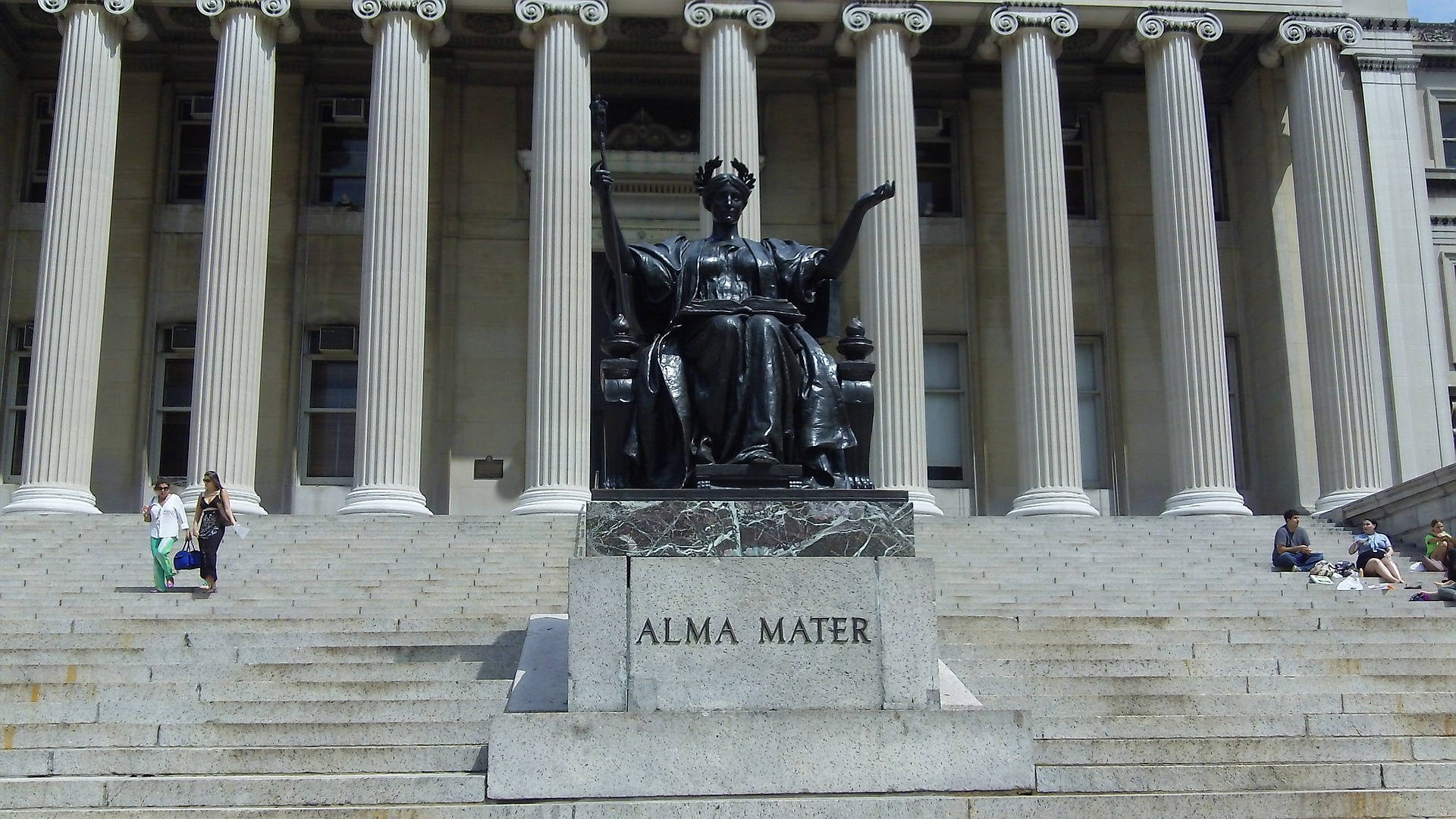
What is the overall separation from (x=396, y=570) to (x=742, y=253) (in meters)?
9.79

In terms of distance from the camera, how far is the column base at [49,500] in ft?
74.9

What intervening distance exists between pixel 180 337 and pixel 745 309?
71.6ft

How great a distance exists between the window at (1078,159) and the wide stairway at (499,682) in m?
12.3

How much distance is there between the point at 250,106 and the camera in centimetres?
2480

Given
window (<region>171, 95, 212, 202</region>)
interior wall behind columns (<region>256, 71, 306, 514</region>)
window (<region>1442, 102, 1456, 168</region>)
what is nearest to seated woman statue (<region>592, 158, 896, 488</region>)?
interior wall behind columns (<region>256, 71, 306, 514</region>)

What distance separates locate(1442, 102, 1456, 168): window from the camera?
3131 cm

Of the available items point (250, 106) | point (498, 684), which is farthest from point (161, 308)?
point (498, 684)

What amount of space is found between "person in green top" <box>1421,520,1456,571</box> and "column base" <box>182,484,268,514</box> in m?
16.4

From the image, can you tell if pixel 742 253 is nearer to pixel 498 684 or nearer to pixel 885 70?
pixel 498 684

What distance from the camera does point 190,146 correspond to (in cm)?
3017

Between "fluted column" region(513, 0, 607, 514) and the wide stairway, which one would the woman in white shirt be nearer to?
the wide stairway

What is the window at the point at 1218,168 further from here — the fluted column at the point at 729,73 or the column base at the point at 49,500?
the column base at the point at 49,500

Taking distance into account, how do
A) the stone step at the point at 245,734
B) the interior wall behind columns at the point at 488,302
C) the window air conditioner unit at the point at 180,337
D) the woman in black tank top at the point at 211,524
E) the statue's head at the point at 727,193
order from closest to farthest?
the stone step at the point at 245,734
the statue's head at the point at 727,193
the woman in black tank top at the point at 211,524
the interior wall behind columns at the point at 488,302
the window air conditioner unit at the point at 180,337

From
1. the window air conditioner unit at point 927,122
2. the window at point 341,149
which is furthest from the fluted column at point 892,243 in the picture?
the window at point 341,149
